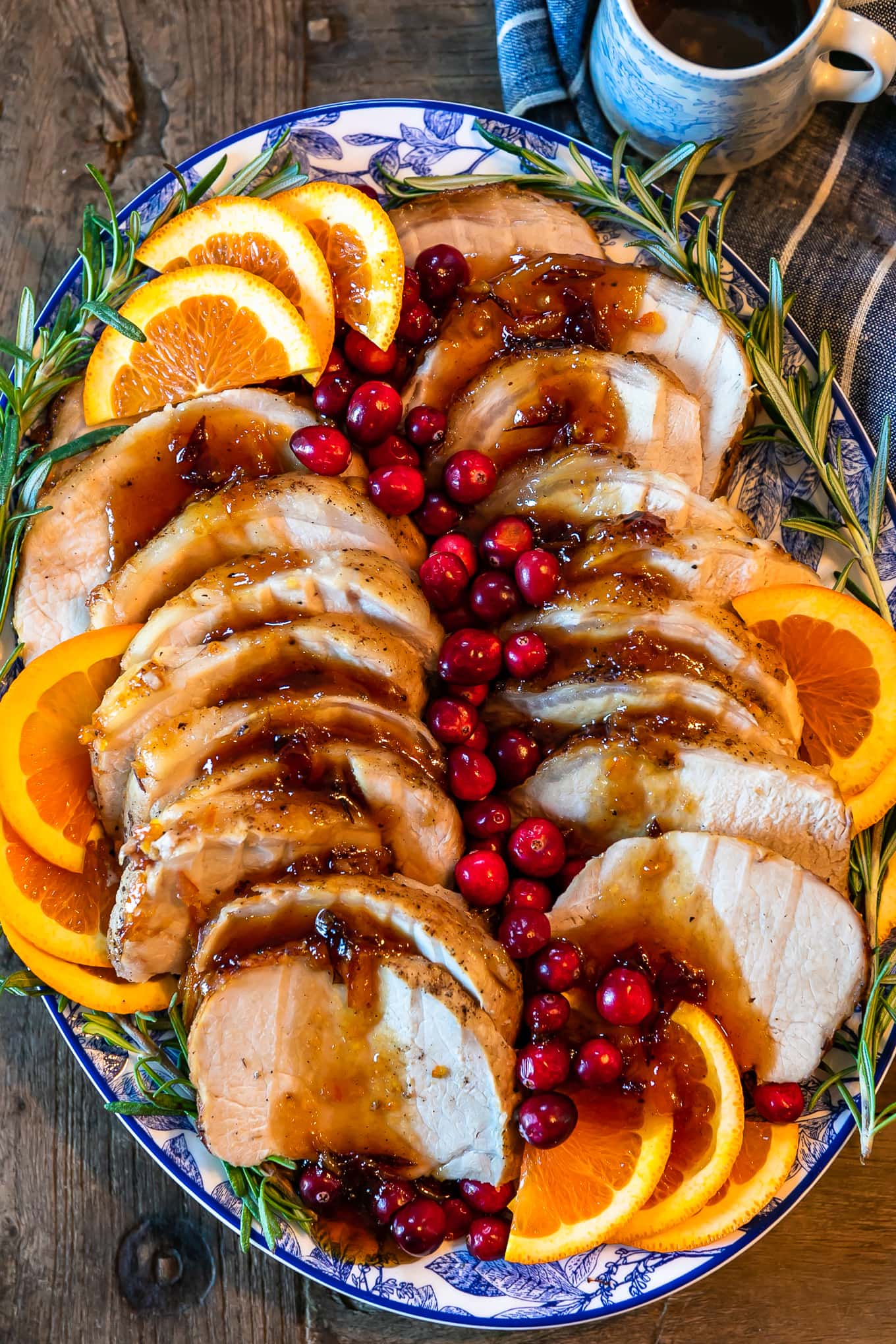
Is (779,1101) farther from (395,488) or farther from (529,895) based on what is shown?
(395,488)

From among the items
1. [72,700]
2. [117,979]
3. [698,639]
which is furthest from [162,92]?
[117,979]

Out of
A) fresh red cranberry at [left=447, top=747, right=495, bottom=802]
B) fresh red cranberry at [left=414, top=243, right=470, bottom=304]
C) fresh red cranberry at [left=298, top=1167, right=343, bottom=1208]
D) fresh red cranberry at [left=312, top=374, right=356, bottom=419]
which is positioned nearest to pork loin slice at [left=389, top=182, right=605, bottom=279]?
fresh red cranberry at [left=414, top=243, right=470, bottom=304]

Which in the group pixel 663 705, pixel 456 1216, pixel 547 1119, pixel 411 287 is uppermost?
pixel 411 287

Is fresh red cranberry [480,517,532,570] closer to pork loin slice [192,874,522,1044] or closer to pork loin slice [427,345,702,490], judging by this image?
pork loin slice [427,345,702,490]

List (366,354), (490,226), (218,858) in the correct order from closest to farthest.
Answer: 1. (218,858)
2. (366,354)
3. (490,226)

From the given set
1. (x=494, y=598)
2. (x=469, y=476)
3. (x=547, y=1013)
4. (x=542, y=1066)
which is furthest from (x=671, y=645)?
→ (x=542, y=1066)

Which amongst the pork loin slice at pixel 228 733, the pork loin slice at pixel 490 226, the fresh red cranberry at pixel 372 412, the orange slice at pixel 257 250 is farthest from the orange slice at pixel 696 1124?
the pork loin slice at pixel 490 226
